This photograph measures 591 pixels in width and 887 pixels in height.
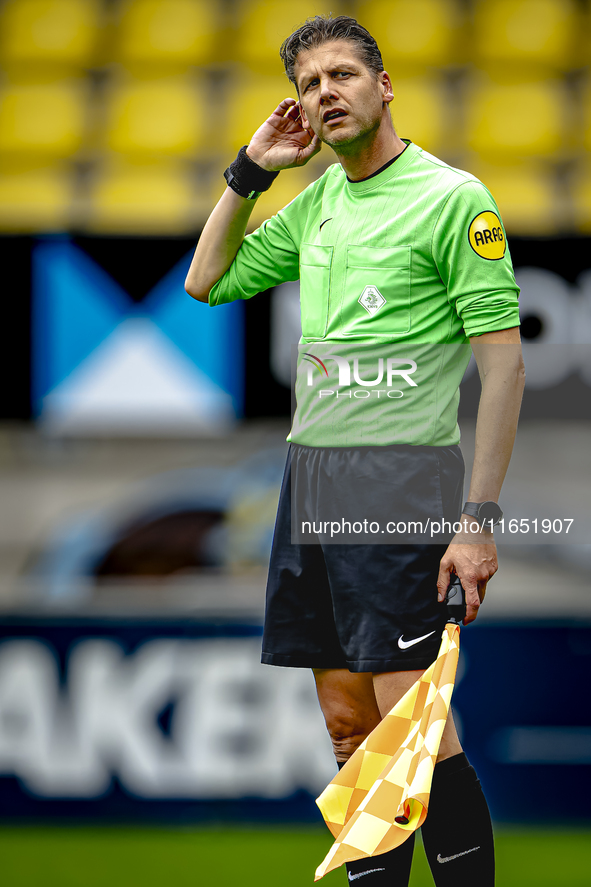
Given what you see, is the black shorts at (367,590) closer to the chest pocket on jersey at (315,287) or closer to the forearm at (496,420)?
the forearm at (496,420)

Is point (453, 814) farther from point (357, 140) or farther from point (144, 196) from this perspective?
point (144, 196)

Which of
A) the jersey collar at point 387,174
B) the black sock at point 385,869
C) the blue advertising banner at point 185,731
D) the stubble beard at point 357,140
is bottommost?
the blue advertising banner at point 185,731

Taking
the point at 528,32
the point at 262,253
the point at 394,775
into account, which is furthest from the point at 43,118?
the point at 394,775

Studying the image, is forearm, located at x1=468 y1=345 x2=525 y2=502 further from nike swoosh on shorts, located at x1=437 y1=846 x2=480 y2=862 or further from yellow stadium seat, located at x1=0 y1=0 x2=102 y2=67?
yellow stadium seat, located at x1=0 y1=0 x2=102 y2=67

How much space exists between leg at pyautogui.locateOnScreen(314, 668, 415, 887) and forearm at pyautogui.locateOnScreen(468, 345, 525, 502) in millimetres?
359

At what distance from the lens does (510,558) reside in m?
4.05

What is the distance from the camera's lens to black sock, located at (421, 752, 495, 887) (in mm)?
1406

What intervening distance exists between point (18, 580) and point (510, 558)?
81.1 inches

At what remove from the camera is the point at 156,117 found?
5.52 metres

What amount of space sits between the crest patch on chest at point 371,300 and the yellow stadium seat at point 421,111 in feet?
13.6

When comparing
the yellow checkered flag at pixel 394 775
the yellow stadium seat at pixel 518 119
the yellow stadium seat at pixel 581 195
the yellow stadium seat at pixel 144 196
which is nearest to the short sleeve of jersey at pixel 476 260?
the yellow checkered flag at pixel 394 775

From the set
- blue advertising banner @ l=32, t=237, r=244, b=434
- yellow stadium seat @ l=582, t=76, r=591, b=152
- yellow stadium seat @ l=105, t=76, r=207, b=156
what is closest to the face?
blue advertising banner @ l=32, t=237, r=244, b=434

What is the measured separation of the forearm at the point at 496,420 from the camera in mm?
1346

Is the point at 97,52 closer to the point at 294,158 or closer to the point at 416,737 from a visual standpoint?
the point at 294,158
